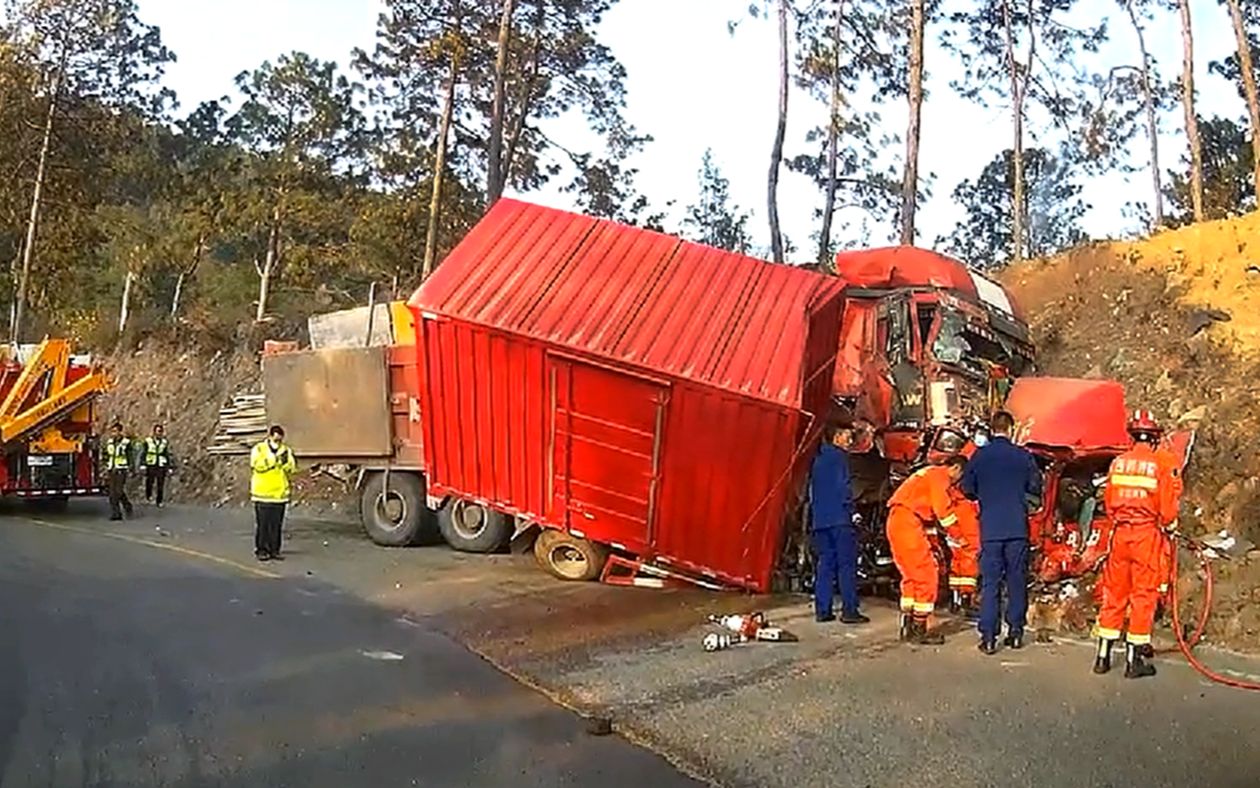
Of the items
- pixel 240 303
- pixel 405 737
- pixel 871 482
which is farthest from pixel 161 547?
pixel 240 303

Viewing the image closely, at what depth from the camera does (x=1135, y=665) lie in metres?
8.24

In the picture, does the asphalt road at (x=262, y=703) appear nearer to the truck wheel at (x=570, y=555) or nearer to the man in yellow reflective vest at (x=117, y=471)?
the truck wheel at (x=570, y=555)

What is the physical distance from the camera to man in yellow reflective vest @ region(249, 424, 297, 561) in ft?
47.8

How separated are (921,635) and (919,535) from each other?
2.35 feet

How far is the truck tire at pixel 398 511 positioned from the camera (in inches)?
624

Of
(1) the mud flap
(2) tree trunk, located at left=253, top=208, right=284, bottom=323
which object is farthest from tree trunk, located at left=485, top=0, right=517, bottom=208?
(1) the mud flap

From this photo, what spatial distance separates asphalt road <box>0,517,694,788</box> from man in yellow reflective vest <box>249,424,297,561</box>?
289 cm

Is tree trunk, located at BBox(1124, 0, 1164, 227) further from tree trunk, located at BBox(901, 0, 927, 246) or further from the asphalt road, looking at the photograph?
the asphalt road

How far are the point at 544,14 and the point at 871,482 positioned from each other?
18.9 meters

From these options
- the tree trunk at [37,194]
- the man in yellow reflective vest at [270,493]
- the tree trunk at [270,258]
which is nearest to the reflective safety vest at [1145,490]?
the man in yellow reflective vest at [270,493]

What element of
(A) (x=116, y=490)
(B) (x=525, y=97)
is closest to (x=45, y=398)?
(A) (x=116, y=490)

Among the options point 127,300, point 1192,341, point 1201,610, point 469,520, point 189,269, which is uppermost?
point 189,269

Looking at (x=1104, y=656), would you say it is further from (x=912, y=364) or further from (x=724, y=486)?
(x=912, y=364)

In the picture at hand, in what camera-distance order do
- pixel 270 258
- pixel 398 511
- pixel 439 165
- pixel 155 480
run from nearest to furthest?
pixel 398 511
pixel 155 480
pixel 439 165
pixel 270 258
